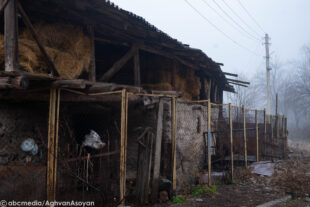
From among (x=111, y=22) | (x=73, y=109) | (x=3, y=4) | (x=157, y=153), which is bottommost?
(x=157, y=153)

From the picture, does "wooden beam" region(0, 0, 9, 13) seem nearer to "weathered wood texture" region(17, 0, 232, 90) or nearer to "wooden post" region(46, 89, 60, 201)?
"weathered wood texture" region(17, 0, 232, 90)

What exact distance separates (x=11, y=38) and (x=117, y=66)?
260 cm

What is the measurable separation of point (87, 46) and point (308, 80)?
46.2 m

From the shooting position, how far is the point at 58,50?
16.4ft

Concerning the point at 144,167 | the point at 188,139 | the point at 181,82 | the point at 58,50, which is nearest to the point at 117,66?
the point at 58,50

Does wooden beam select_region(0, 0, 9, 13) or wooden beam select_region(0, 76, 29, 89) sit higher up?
wooden beam select_region(0, 0, 9, 13)

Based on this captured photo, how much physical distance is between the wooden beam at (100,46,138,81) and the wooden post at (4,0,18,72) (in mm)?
2147

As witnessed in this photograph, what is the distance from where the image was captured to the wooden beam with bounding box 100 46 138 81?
600 centimetres

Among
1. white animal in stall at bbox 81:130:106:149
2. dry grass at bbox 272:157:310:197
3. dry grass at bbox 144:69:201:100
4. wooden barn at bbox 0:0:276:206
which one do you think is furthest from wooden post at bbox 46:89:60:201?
dry grass at bbox 272:157:310:197

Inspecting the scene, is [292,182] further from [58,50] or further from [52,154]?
[58,50]

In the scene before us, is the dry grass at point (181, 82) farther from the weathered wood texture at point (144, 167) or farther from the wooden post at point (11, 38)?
the wooden post at point (11, 38)

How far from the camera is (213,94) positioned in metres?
12.5

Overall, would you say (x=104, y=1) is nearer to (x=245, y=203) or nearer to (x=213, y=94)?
(x=245, y=203)

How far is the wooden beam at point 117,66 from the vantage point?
5999 mm
